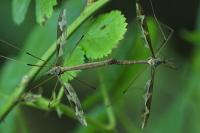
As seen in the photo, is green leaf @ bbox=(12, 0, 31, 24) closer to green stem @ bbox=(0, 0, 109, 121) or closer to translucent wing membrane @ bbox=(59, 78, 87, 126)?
green stem @ bbox=(0, 0, 109, 121)

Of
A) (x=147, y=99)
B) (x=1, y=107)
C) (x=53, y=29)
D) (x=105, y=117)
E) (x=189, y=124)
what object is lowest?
(x=189, y=124)

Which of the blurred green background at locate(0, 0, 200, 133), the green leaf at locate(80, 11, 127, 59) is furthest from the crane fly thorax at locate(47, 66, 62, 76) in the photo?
the blurred green background at locate(0, 0, 200, 133)

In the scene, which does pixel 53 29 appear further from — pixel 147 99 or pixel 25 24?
pixel 25 24

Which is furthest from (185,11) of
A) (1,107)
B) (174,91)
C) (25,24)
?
(1,107)

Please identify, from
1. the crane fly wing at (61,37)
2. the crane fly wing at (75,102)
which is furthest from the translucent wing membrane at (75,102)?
the crane fly wing at (61,37)

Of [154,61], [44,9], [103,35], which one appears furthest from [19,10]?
[154,61]
